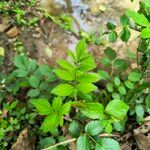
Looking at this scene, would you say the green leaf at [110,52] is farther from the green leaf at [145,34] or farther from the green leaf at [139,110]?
the green leaf at [145,34]

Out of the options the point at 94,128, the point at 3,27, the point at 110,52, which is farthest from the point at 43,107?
the point at 3,27

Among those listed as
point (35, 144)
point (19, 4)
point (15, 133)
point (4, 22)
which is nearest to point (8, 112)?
point (15, 133)

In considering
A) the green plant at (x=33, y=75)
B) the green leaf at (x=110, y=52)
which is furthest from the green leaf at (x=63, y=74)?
the green leaf at (x=110, y=52)

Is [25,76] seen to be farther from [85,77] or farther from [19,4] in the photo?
[19,4]

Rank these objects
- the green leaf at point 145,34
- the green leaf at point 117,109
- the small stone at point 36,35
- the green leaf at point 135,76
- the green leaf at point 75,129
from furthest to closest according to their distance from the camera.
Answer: the small stone at point 36,35, the green leaf at point 135,76, the green leaf at point 75,129, the green leaf at point 117,109, the green leaf at point 145,34

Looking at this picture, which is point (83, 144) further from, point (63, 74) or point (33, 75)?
point (33, 75)

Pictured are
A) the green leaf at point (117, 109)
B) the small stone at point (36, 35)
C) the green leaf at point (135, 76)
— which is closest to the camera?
the green leaf at point (117, 109)
